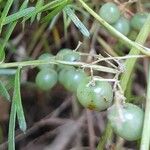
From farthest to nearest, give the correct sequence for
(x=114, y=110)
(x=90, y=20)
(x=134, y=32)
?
1. (x=90, y=20)
2. (x=134, y=32)
3. (x=114, y=110)

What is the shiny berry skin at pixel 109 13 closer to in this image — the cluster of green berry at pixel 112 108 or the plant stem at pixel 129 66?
the plant stem at pixel 129 66

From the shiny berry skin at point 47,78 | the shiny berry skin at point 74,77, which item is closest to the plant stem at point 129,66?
the shiny berry skin at point 74,77

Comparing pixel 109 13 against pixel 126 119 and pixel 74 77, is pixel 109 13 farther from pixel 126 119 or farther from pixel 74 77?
pixel 126 119

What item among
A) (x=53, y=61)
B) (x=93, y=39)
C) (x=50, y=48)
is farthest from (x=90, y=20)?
(x=53, y=61)

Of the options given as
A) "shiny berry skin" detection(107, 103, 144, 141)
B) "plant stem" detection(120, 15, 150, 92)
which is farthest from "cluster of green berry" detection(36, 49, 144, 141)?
"plant stem" detection(120, 15, 150, 92)

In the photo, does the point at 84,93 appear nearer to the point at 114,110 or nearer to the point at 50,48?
the point at 114,110
